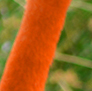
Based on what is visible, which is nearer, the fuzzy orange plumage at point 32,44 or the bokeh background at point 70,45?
the fuzzy orange plumage at point 32,44

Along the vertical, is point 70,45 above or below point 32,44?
above

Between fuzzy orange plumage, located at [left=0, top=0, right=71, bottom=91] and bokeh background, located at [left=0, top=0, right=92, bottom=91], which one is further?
bokeh background, located at [left=0, top=0, right=92, bottom=91]

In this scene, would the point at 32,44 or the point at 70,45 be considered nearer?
the point at 32,44

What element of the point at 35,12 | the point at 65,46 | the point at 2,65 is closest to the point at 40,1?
the point at 35,12

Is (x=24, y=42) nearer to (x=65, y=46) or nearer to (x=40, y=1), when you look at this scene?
(x=40, y=1)
